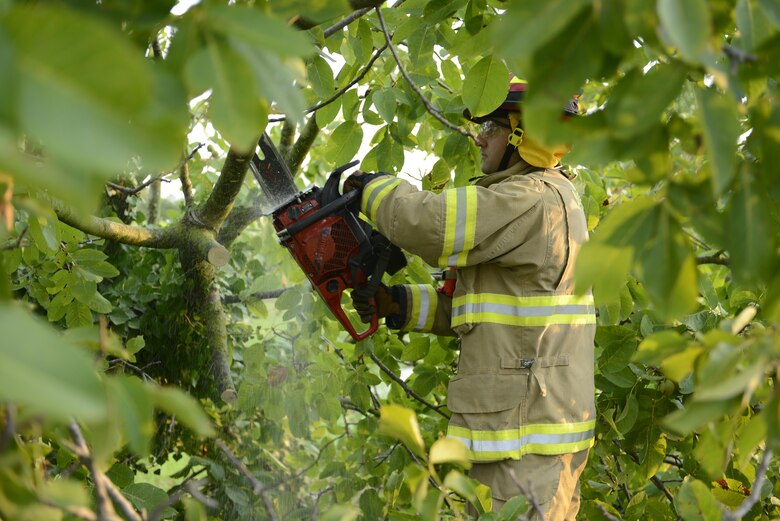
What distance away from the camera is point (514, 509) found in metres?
1.63

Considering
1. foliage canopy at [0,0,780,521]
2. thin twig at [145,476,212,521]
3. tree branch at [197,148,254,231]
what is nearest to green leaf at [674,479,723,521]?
foliage canopy at [0,0,780,521]

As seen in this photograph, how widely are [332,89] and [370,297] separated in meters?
0.75

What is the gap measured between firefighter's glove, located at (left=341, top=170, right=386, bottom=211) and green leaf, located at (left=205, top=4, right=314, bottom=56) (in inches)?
77.6

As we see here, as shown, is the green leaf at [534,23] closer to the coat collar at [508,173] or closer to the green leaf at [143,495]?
the green leaf at [143,495]

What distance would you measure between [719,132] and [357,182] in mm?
2007

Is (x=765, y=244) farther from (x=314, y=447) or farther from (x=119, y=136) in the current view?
(x=314, y=447)

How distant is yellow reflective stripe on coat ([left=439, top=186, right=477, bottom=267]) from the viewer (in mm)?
2537

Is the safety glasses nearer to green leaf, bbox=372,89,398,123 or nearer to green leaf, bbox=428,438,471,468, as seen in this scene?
green leaf, bbox=372,89,398,123

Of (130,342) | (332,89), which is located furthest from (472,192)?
(130,342)

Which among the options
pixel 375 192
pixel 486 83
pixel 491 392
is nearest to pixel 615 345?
pixel 491 392

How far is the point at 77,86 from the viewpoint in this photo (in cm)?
54

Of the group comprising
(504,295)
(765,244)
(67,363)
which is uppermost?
(67,363)

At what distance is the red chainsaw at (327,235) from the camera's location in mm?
2730

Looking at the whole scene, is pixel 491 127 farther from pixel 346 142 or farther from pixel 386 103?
pixel 346 142
